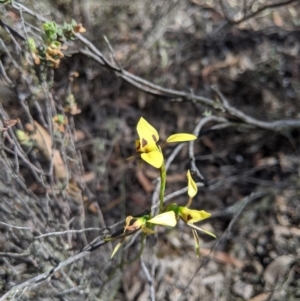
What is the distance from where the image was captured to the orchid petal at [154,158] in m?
1.22

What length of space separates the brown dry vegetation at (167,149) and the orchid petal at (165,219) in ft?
1.74

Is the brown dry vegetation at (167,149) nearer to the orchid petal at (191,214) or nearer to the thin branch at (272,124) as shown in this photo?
the thin branch at (272,124)

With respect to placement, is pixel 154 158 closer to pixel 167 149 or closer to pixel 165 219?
pixel 165 219

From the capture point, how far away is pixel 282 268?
2.20 metres

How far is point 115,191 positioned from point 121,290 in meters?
0.46

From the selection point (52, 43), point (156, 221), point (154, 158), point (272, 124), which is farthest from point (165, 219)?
point (272, 124)

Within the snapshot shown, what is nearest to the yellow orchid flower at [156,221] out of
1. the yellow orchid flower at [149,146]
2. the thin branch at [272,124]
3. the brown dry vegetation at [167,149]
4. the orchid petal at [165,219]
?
the orchid petal at [165,219]

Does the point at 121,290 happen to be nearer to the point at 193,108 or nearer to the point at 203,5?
the point at 193,108

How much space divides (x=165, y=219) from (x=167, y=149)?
128 cm

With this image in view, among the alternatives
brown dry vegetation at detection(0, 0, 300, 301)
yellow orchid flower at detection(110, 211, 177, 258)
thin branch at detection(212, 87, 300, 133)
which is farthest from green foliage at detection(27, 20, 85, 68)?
thin branch at detection(212, 87, 300, 133)

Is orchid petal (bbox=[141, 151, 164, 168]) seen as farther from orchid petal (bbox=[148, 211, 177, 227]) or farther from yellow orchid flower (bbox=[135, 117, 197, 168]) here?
orchid petal (bbox=[148, 211, 177, 227])

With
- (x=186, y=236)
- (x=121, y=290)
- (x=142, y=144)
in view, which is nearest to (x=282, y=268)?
(x=186, y=236)

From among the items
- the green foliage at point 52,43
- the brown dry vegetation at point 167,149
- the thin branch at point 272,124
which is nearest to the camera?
the green foliage at point 52,43

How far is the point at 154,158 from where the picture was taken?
1.23 metres
